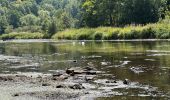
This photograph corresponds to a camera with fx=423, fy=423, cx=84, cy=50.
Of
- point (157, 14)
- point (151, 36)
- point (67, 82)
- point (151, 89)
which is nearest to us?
point (151, 89)

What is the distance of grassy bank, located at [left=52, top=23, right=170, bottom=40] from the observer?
245ft

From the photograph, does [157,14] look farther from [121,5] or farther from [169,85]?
[169,85]

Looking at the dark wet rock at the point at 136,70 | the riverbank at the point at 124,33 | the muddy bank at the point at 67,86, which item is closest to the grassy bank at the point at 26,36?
the riverbank at the point at 124,33

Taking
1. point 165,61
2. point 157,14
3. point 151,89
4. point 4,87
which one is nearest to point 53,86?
point 4,87

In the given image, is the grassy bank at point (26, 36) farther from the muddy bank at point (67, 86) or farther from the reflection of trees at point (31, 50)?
the muddy bank at point (67, 86)

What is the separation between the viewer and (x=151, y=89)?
2116 cm

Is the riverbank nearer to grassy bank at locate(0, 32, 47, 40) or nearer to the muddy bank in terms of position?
grassy bank at locate(0, 32, 47, 40)

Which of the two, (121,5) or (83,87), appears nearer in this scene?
(83,87)

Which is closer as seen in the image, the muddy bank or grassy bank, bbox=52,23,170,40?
the muddy bank

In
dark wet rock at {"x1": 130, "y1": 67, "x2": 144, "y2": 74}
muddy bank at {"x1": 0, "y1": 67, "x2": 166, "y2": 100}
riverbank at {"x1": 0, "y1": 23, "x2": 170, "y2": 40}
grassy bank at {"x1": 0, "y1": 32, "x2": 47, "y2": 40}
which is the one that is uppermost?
muddy bank at {"x1": 0, "y1": 67, "x2": 166, "y2": 100}

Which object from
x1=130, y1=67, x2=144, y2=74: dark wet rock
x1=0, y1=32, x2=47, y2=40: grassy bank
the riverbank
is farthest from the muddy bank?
x1=0, y1=32, x2=47, y2=40: grassy bank

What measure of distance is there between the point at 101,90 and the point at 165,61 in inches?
564

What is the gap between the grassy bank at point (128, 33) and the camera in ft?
245

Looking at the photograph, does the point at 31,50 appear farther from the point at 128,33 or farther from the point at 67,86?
the point at 67,86
